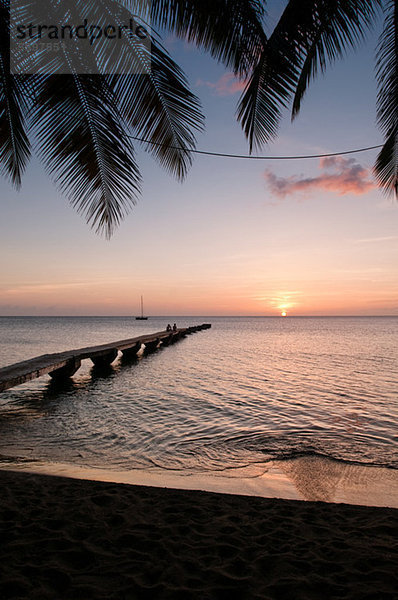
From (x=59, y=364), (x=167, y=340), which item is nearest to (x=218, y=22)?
(x=59, y=364)

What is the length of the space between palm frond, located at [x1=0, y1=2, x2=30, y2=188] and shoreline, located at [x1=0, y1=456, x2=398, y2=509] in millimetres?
4466

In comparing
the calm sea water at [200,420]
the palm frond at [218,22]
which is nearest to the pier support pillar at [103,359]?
the calm sea water at [200,420]

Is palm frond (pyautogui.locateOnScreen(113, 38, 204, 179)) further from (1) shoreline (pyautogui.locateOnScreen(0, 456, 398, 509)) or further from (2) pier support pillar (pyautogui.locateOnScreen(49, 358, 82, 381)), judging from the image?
(2) pier support pillar (pyautogui.locateOnScreen(49, 358, 82, 381))

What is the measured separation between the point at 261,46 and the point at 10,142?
3.29 metres

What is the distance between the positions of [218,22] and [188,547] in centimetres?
523

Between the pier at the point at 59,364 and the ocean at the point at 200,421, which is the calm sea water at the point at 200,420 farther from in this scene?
the pier at the point at 59,364

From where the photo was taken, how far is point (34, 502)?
397 cm

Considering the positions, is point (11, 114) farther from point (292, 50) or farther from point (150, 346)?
point (150, 346)

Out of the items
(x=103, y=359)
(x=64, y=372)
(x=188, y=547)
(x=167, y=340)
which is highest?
(x=188, y=547)

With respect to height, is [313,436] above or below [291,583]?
below

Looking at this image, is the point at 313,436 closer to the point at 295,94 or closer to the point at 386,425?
the point at 386,425

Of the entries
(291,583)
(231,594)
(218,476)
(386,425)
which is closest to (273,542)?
(291,583)

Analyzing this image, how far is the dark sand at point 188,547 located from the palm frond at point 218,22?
16.7ft

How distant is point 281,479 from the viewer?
18.0ft
